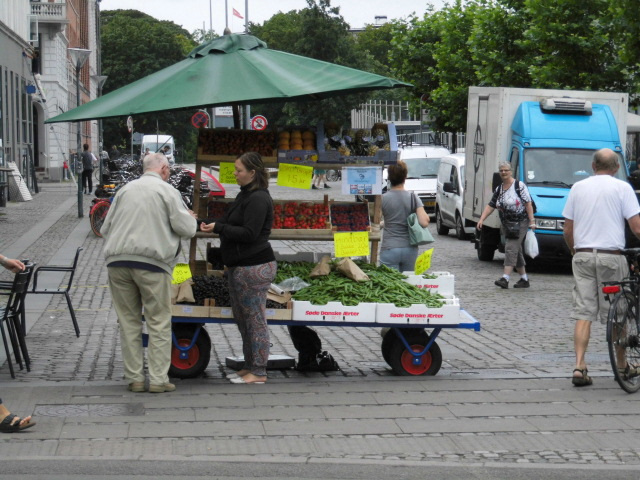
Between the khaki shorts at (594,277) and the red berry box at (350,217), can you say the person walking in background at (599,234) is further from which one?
the red berry box at (350,217)

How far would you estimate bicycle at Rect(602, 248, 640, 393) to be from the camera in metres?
8.56

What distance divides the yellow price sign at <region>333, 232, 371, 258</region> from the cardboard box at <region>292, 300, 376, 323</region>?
0.70m

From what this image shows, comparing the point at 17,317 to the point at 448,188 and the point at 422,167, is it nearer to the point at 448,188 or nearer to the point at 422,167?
the point at 448,188

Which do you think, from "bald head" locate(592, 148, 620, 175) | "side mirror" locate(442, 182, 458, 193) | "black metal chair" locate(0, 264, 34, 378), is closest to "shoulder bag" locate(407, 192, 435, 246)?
"bald head" locate(592, 148, 620, 175)

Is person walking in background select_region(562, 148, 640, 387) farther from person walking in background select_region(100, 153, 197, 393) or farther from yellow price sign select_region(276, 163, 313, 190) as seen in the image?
person walking in background select_region(100, 153, 197, 393)

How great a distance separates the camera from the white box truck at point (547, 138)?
64.7 ft

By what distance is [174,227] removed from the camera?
330 inches

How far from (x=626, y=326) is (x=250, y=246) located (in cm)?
288

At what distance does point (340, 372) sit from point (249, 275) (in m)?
1.43

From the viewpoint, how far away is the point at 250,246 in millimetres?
Result: 8672

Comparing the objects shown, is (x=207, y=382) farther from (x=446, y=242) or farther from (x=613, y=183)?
(x=446, y=242)

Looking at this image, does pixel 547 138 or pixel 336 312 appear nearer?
pixel 336 312

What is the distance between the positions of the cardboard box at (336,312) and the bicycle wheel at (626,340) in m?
1.81

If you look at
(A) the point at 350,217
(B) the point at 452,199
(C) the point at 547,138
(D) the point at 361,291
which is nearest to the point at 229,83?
(A) the point at 350,217
